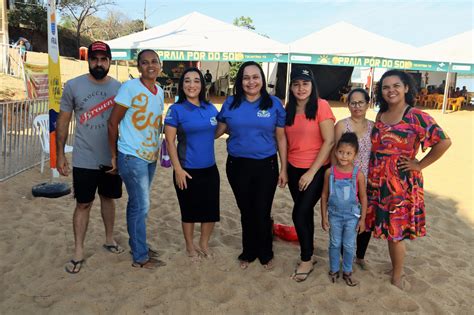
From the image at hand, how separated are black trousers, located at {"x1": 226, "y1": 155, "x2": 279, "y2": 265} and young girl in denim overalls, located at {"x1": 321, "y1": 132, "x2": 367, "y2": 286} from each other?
45cm

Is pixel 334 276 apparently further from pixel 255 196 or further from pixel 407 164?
pixel 407 164

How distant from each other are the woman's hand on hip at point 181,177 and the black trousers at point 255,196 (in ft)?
1.16

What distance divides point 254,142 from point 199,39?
13.9 meters

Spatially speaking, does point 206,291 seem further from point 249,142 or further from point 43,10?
Answer: point 43,10

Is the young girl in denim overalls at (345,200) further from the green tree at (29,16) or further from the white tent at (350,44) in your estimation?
the green tree at (29,16)

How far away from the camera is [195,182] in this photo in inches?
130

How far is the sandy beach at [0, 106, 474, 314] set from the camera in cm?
286

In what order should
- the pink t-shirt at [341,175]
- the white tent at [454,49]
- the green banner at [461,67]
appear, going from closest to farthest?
1. the pink t-shirt at [341,175]
2. the green banner at [461,67]
3. the white tent at [454,49]

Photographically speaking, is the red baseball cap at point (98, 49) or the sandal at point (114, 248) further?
the sandal at point (114, 248)

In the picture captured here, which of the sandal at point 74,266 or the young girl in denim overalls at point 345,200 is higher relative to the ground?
the young girl in denim overalls at point 345,200

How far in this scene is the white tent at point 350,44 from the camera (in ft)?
54.2

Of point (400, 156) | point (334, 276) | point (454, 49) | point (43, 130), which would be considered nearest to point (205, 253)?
point (334, 276)

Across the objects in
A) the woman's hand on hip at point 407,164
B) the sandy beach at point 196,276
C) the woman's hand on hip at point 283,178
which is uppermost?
the woman's hand on hip at point 407,164

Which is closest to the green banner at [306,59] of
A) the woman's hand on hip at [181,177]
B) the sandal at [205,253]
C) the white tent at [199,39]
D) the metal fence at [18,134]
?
the white tent at [199,39]
